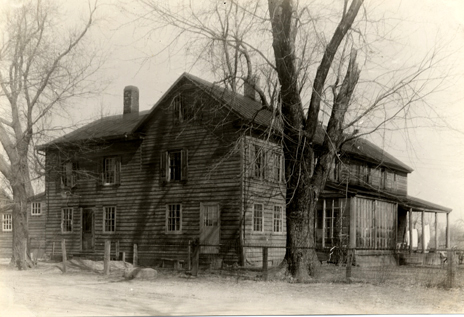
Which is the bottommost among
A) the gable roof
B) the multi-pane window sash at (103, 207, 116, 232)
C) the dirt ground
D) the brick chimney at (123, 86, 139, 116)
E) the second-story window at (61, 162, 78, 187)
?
the dirt ground

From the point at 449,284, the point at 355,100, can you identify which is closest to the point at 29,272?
the point at 355,100

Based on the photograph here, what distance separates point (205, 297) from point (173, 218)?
1225 centimetres

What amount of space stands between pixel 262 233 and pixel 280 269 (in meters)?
7.19

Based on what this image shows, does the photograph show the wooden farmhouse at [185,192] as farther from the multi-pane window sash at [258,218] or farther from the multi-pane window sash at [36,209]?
the multi-pane window sash at [36,209]

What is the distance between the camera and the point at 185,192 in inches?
1011

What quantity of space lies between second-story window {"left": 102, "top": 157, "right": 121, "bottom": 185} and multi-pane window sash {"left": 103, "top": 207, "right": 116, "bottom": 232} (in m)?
1.45

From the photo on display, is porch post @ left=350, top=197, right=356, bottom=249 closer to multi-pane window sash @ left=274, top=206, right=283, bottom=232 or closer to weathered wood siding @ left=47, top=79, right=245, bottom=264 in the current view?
multi-pane window sash @ left=274, top=206, right=283, bottom=232

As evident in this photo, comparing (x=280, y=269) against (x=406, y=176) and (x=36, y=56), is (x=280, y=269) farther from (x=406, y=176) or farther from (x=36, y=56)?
(x=406, y=176)

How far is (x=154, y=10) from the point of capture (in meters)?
15.5

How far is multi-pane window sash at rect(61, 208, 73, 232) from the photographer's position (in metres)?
29.8

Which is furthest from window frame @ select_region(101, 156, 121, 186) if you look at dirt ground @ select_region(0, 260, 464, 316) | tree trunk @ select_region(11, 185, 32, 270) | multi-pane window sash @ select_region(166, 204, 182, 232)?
dirt ground @ select_region(0, 260, 464, 316)

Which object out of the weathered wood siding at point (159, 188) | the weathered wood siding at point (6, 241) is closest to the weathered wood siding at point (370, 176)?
the weathered wood siding at point (159, 188)

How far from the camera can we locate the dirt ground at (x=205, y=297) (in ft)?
39.4

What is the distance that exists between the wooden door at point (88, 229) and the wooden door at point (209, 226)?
7392mm
